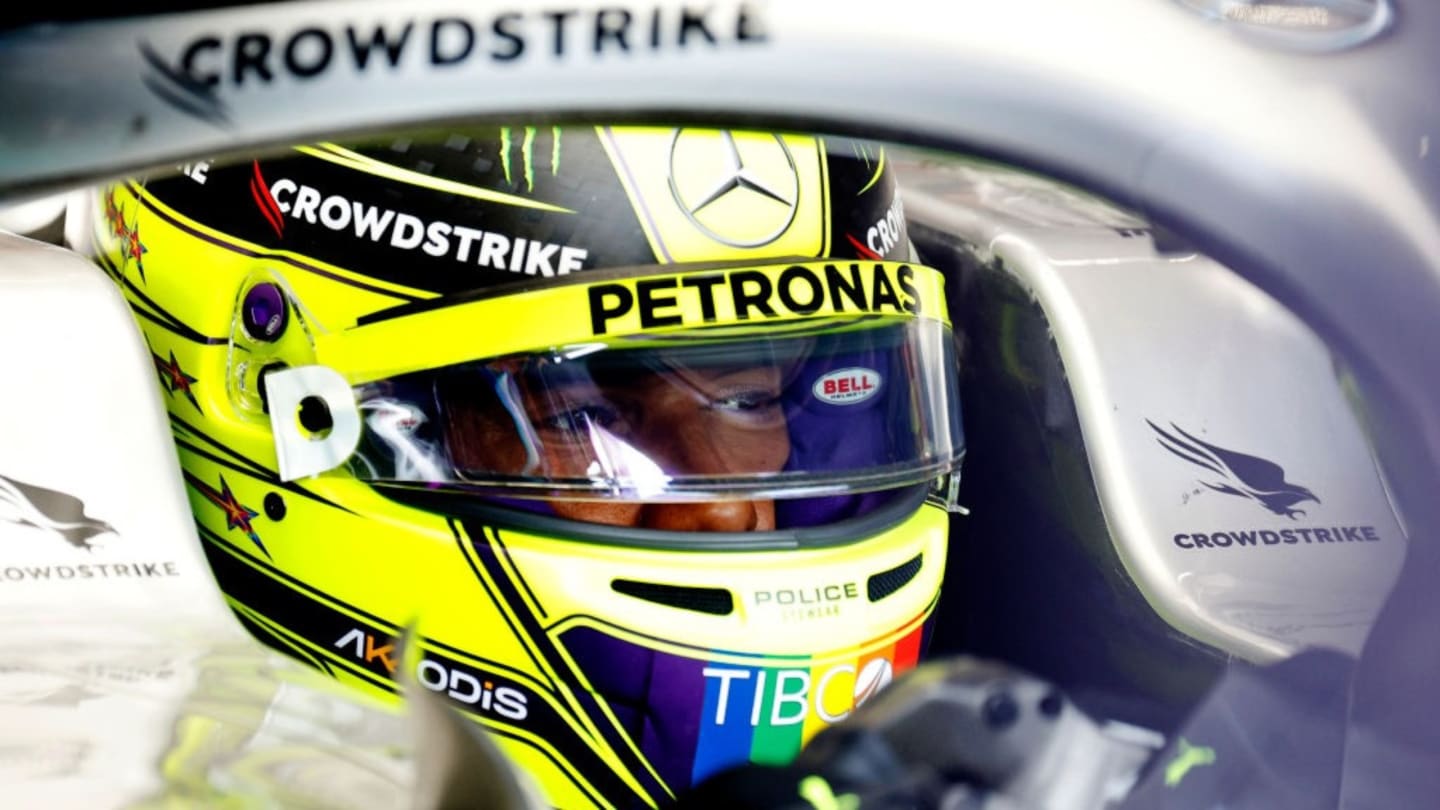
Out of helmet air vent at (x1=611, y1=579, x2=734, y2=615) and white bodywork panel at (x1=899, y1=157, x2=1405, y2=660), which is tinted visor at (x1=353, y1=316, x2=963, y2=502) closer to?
helmet air vent at (x1=611, y1=579, x2=734, y2=615)

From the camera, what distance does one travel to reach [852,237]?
3.21ft

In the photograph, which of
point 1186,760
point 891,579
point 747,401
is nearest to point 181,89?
point 1186,760

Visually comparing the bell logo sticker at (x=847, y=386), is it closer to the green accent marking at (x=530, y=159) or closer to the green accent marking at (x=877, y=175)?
the green accent marking at (x=877, y=175)

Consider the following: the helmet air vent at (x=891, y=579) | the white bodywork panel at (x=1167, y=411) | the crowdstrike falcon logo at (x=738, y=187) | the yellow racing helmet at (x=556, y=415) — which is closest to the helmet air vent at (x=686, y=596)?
the yellow racing helmet at (x=556, y=415)

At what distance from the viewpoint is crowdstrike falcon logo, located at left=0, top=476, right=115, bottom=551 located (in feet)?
2.98

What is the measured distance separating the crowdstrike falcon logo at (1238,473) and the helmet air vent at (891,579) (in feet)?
0.98

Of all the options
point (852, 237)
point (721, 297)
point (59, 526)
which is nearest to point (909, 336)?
point (852, 237)

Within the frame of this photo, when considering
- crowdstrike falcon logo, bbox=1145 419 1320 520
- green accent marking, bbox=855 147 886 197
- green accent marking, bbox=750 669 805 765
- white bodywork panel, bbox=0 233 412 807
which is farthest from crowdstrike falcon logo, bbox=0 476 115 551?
crowdstrike falcon logo, bbox=1145 419 1320 520

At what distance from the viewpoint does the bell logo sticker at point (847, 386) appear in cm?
101

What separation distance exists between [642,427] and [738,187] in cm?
19

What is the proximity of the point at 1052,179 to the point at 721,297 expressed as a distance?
559 millimetres

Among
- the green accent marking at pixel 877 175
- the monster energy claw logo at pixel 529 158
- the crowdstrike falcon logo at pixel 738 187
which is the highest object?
the monster energy claw logo at pixel 529 158

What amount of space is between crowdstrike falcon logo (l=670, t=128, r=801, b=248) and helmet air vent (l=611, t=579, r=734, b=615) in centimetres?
26

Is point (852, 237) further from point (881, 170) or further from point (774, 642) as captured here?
point (774, 642)
